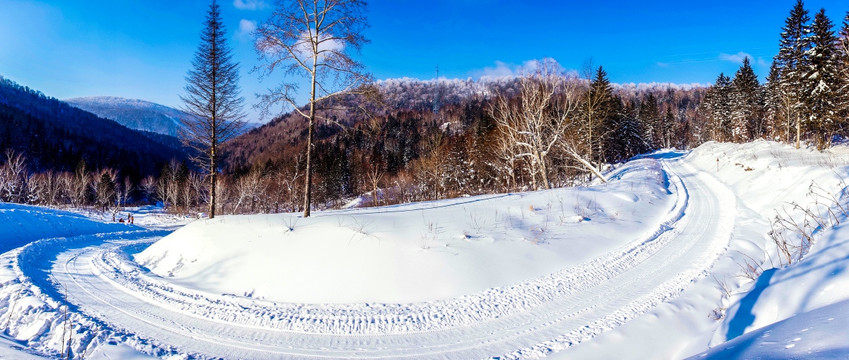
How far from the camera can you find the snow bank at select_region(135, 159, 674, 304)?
22.1 feet

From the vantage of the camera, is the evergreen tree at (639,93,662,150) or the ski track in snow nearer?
the ski track in snow

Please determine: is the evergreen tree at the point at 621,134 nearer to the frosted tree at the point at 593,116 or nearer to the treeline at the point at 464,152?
the treeline at the point at 464,152

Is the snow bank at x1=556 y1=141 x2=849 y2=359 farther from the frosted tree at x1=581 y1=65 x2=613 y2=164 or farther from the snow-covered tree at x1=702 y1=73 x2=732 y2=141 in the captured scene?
the snow-covered tree at x1=702 y1=73 x2=732 y2=141

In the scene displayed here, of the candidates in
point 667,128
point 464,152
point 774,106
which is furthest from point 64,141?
point 667,128

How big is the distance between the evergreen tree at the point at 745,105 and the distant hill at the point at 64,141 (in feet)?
411

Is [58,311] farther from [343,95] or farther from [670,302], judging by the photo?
[670,302]

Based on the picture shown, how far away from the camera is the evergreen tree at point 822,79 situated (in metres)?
29.8

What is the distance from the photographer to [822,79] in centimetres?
3036

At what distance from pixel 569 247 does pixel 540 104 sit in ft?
38.1

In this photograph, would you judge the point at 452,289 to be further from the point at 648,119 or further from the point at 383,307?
the point at 648,119

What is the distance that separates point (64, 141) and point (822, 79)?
520 feet

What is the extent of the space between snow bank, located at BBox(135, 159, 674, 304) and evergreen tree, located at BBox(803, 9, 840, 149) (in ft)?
110

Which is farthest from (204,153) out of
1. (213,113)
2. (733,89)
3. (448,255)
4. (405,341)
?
(733,89)

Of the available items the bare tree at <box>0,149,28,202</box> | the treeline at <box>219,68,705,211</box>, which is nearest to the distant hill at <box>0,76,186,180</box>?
the bare tree at <box>0,149,28,202</box>
